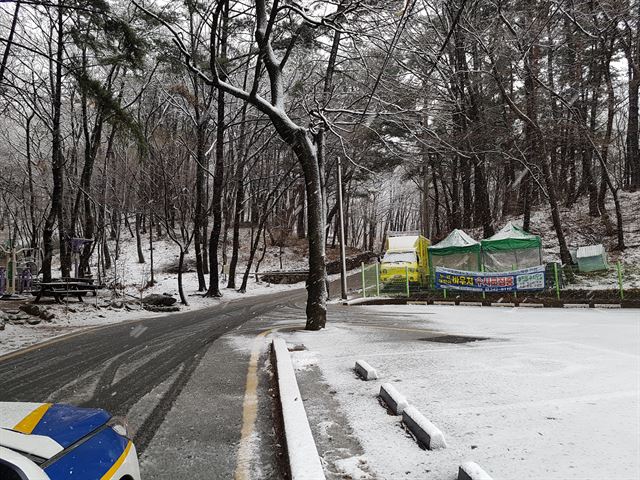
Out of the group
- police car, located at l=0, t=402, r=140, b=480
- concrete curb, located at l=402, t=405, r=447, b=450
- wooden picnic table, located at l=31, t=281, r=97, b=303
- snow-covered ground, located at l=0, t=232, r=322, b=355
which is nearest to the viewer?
police car, located at l=0, t=402, r=140, b=480

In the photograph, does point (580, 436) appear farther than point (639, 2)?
No

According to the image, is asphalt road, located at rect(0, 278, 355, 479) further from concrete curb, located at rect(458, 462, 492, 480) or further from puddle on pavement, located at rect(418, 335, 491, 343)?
puddle on pavement, located at rect(418, 335, 491, 343)

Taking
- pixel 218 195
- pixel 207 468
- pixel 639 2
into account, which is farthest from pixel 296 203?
pixel 207 468

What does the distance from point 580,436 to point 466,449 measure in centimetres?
89

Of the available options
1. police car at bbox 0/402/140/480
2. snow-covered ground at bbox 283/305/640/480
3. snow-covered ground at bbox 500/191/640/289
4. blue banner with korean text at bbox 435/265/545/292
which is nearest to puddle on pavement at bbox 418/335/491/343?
snow-covered ground at bbox 283/305/640/480

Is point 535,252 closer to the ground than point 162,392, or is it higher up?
higher up

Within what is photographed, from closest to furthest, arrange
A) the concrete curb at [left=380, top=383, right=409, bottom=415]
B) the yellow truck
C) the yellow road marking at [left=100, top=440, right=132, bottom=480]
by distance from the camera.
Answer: the yellow road marking at [left=100, top=440, right=132, bottom=480] → the concrete curb at [left=380, top=383, right=409, bottom=415] → the yellow truck

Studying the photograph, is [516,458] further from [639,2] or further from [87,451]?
[639,2]

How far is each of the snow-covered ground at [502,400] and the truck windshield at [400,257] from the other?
1551 centimetres

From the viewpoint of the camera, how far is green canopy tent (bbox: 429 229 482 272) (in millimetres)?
20391

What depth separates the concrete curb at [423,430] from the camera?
2938 millimetres

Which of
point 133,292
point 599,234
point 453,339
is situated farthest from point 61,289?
point 599,234

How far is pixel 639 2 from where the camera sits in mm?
13164

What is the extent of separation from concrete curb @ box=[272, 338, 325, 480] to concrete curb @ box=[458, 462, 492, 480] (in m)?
0.79
